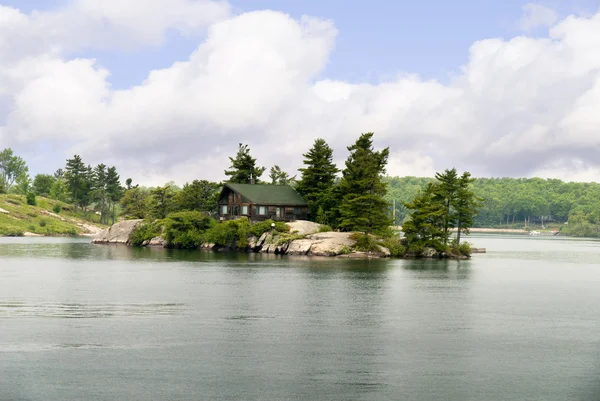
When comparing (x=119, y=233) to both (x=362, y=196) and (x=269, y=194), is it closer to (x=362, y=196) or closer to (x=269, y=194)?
(x=269, y=194)

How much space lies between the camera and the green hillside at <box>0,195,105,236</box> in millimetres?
165625

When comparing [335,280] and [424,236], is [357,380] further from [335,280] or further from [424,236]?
[424,236]

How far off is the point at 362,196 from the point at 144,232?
4389 cm

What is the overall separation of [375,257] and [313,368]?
63.4m

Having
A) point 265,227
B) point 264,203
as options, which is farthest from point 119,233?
point 265,227

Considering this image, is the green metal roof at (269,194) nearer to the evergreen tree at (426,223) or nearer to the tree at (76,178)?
the evergreen tree at (426,223)

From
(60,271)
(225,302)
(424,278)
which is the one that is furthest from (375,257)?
(225,302)

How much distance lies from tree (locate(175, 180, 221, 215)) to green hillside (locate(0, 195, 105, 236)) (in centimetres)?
6492

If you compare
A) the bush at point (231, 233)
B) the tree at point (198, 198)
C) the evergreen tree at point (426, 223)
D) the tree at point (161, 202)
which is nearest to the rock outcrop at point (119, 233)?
the tree at point (161, 202)

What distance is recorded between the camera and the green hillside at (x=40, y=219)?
16562 centimetres

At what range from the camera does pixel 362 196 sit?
90250 millimetres

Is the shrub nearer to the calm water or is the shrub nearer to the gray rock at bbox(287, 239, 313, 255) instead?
the gray rock at bbox(287, 239, 313, 255)

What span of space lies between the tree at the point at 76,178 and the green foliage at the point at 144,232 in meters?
80.6

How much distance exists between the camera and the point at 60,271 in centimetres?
6119
